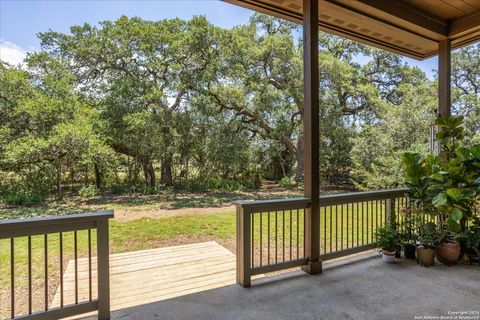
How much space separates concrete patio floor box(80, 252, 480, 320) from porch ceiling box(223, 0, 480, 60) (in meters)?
2.78

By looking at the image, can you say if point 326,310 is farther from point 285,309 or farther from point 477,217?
point 477,217

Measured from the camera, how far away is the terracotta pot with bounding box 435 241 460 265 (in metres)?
3.06

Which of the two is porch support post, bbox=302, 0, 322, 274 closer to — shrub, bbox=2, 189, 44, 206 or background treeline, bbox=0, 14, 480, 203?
background treeline, bbox=0, 14, 480, 203

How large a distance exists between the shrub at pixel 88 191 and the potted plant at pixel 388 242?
25.3 ft

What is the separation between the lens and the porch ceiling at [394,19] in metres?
2.92

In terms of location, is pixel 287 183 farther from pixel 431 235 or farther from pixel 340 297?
pixel 340 297

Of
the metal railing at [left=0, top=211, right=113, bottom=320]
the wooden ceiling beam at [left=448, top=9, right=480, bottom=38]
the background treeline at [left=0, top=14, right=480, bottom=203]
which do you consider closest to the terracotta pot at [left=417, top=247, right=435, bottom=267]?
the wooden ceiling beam at [left=448, top=9, right=480, bottom=38]

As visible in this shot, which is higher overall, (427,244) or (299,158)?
(299,158)

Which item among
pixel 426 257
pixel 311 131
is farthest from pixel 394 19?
pixel 426 257

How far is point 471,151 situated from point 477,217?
30.5 inches

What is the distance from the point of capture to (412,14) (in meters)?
3.25

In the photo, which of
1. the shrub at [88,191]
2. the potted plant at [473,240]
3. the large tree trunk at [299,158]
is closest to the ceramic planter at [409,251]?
the potted plant at [473,240]

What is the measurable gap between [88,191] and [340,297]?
7777 millimetres

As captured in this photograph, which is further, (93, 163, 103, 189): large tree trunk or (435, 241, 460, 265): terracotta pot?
(93, 163, 103, 189): large tree trunk
